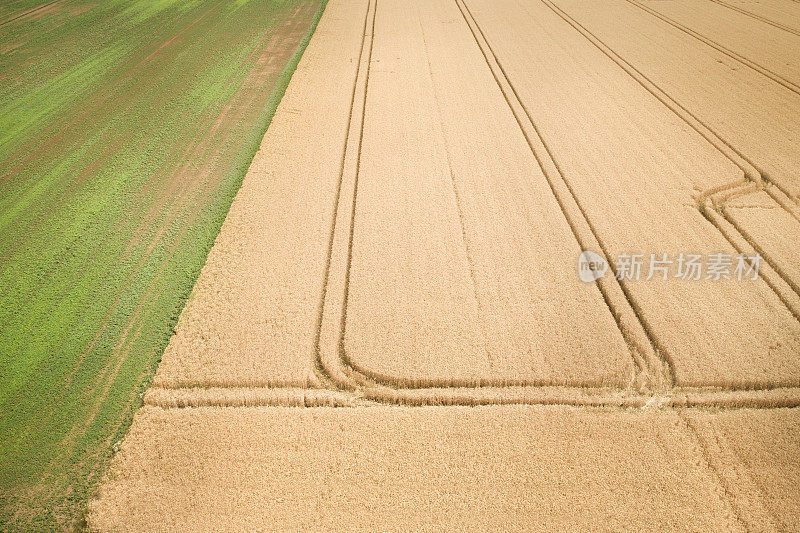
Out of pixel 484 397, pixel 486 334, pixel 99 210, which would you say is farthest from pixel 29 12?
pixel 484 397

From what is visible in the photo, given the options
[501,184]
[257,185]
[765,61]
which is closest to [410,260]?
[501,184]

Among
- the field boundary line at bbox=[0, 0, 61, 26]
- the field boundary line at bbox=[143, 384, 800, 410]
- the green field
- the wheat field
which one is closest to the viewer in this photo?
the wheat field

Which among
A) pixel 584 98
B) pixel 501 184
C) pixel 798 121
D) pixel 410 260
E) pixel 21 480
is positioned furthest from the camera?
pixel 584 98

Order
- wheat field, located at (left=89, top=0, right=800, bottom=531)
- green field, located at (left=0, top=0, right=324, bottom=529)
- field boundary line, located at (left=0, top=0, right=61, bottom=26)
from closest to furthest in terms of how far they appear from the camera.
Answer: wheat field, located at (left=89, top=0, right=800, bottom=531)
green field, located at (left=0, top=0, right=324, bottom=529)
field boundary line, located at (left=0, top=0, right=61, bottom=26)

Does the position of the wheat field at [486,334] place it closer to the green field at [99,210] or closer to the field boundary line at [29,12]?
the green field at [99,210]

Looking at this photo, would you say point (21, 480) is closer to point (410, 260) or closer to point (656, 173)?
point (410, 260)

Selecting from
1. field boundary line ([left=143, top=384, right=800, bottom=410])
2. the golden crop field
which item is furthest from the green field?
field boundary line ([left=143, top=384, right=800, bottom=410])

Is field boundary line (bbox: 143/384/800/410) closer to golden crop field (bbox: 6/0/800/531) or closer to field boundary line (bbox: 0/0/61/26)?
golden crop field (bbox: 6/0/800/531)

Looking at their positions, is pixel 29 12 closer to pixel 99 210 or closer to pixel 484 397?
pixel 99 210

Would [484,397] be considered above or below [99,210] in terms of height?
below
